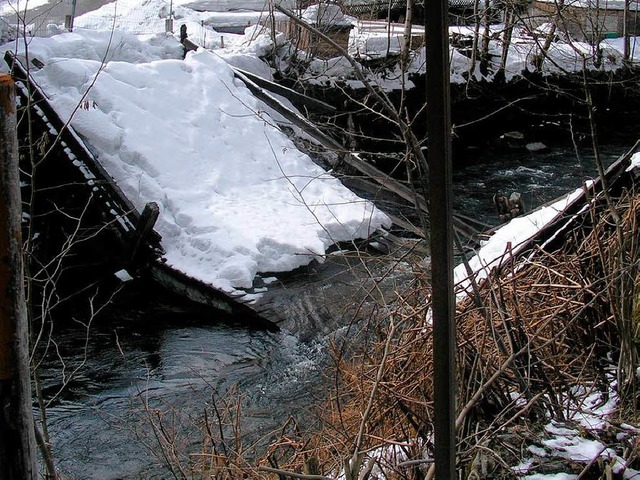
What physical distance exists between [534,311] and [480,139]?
1602cm

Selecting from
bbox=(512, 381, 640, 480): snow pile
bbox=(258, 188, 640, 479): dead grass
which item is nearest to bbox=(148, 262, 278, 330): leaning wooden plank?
bbox=(258, 188, 640, 479): dead grass

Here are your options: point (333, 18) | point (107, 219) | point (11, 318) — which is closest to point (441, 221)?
point (11, 318)

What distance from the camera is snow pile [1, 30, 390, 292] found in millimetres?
9602

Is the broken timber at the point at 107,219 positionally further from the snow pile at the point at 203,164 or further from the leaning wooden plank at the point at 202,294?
the snow pile at the point at 203,164

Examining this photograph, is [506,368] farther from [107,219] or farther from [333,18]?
[333,18]

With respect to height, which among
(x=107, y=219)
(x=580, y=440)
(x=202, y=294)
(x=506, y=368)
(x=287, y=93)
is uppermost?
(x=287, y=93)

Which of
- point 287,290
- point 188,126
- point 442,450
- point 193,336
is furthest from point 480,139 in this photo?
point 442,450

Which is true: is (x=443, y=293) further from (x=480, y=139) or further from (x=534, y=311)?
(x=480, y=139)

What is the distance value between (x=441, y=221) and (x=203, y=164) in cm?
1030

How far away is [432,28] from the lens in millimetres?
1208

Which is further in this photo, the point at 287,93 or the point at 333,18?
the point at 333,18

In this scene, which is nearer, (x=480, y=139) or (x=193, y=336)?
(x=193, y=336)

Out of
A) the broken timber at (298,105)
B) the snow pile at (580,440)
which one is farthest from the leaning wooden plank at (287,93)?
the snow pile at (580,440)

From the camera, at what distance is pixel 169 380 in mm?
7129
